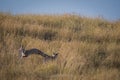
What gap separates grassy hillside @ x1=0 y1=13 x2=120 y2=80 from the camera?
854 centimetres

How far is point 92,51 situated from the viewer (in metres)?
10.5

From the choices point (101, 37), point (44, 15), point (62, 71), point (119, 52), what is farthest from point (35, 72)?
point (44, 15)

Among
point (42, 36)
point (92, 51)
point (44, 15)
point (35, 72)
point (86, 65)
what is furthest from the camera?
point (44, 15)

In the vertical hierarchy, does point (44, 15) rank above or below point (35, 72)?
above

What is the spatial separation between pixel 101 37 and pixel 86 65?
2880 millimetres

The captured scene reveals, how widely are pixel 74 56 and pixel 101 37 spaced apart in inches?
108

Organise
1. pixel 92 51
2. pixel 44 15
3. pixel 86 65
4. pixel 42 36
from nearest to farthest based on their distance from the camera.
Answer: pixel 86 65 → pixel 92 51 → pixel 42 36 → pixel 44 15

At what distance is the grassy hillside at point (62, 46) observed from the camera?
8.54 m

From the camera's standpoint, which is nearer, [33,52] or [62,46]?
[33,52]

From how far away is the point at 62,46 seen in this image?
413 inches

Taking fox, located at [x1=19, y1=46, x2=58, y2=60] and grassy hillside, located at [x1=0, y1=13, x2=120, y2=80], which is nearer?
grassy hillside, located at [x1=0, y1=13, x2=120, y2=80]

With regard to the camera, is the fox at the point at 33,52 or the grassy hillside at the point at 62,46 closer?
the grassy hillside at the point at 62,46

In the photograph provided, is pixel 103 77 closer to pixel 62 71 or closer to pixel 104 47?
pixel 62 71

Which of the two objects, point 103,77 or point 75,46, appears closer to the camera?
point 103,77
